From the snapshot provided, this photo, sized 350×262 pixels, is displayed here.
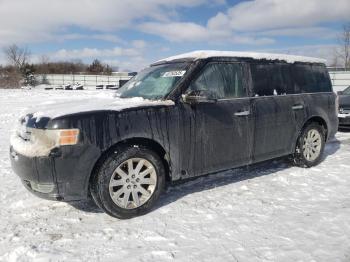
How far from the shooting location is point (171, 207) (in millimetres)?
4320

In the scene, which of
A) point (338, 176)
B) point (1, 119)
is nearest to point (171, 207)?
point (338, 176)

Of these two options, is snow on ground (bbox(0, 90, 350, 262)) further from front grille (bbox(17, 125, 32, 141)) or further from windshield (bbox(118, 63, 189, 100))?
windshield (bbox(118, 63, 189, 100))

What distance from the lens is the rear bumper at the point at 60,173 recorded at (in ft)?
11.7

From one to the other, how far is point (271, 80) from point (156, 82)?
5.86 feet

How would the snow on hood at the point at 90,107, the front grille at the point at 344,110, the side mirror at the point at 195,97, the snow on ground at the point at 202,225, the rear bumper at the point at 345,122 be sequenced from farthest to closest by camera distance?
1. the front grille at the point at 344,110
2. the rear bumper at the point at 345,122
3. the side mirror at the point at 195,97
4. the snow on hood at the point at 90,107
5. the snow on ground at the point at 202,225

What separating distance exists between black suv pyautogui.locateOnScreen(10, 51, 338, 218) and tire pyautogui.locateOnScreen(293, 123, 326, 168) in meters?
0.02

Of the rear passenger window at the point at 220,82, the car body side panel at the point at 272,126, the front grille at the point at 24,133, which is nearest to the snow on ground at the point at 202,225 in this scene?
the car body side panel at the point at 272,126

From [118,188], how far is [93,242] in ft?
2.23

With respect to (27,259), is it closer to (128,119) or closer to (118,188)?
(118,188)

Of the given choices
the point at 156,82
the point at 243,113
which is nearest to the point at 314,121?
the point at 243,113

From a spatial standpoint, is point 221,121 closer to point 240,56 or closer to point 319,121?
point 240,56

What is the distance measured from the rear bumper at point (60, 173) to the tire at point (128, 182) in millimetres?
157

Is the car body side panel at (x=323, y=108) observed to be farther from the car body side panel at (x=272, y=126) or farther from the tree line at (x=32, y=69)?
the tree line at (x=32, y=69)

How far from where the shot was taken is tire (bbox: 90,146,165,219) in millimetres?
3801
